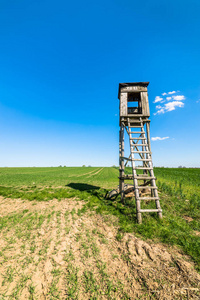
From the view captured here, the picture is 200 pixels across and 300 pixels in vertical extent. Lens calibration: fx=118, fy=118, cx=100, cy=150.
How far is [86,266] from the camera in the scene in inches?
125

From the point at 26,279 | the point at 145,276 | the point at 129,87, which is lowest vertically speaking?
the point at 26,279

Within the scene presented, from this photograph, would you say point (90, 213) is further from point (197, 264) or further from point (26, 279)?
point (197, 264)

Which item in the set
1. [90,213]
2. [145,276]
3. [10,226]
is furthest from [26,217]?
[145,276]

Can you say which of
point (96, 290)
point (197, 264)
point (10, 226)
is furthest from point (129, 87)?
point (10, 226)

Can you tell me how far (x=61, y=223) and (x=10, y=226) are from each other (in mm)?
2169

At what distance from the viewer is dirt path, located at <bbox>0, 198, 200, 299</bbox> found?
8.29 feet

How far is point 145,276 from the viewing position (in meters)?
A: 2.76

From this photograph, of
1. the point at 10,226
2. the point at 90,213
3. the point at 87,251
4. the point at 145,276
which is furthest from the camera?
the point at 90,213

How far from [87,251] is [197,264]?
2.95 meters

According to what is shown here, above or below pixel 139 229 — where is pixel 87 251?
below

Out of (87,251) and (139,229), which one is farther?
(139,229)

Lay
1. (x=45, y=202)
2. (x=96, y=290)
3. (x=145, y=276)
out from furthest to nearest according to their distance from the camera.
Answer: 1. (x=45, y=202)
2. (x=145, y=276)
3. (x=96, y=290)

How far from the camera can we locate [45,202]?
7.86 m

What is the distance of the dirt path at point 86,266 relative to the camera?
253 cm
